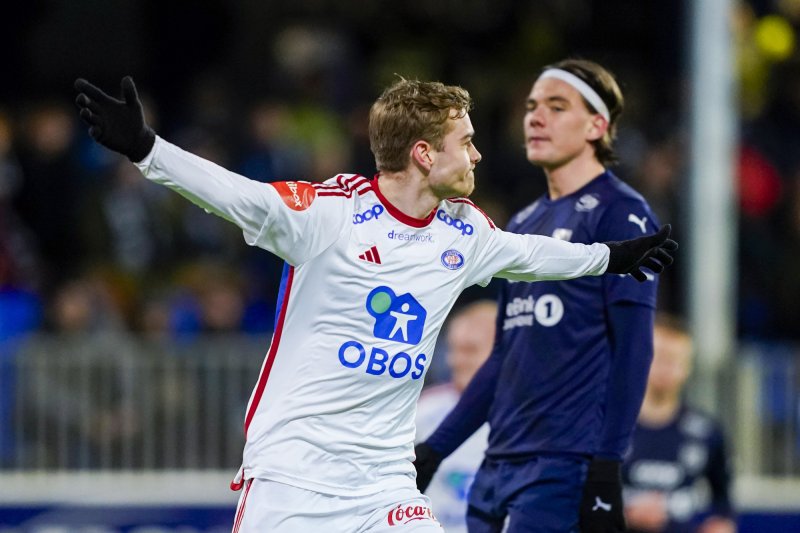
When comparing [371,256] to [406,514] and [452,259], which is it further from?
[406,514]

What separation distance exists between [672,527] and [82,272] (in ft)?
17.6

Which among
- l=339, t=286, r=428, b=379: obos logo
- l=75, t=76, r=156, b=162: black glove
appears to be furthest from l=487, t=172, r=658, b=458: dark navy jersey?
l=75, t=76, r=156, b=162: black glove

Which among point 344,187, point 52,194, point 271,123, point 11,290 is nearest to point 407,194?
point 344,187

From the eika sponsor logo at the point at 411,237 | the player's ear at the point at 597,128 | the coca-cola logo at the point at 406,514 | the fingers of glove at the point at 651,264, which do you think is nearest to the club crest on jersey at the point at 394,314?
the eika sponsor logo at the point at 411,237

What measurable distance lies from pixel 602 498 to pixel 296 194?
5.64 feet

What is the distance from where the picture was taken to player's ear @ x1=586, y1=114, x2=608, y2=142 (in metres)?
6.23

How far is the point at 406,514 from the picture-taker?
16.6ft

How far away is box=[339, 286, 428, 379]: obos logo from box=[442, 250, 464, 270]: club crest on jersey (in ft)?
0.61

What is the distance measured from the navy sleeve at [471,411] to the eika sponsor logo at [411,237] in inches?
44.0

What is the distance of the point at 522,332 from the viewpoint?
604 centimetres

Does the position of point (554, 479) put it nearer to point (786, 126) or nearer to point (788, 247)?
point (788, 247)

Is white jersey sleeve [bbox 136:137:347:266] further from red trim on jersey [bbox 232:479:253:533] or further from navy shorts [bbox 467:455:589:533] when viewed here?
navy shorts [bbox 467:455:589:533]

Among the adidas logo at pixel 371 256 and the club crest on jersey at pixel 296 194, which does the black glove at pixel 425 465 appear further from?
the club crest on jersey at pixel 296 194

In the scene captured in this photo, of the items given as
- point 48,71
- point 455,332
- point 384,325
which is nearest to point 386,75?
point 48,71
